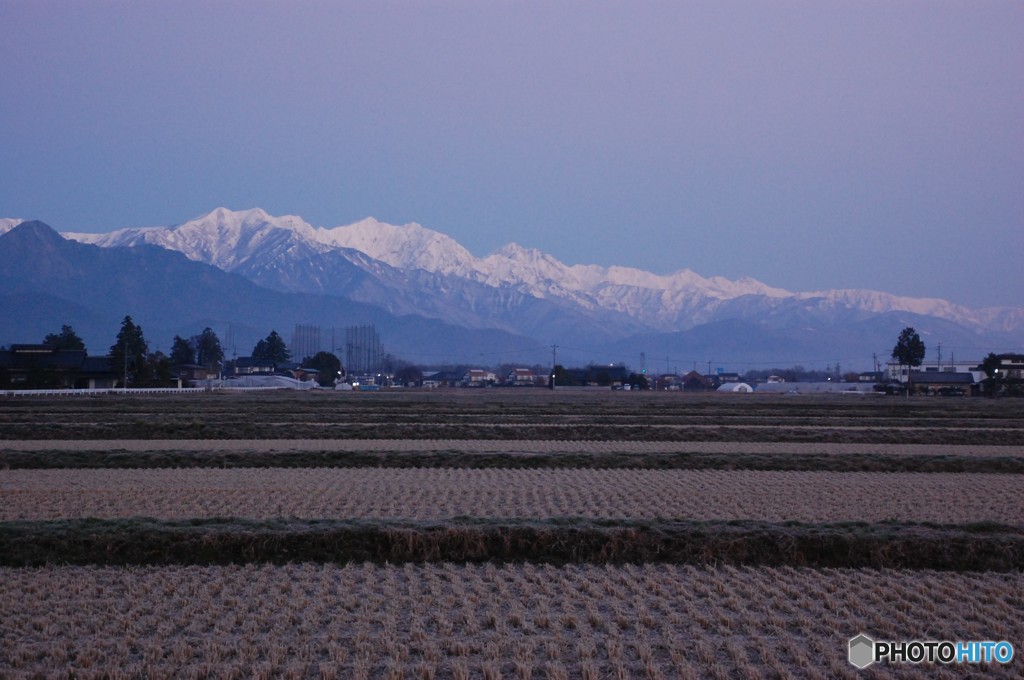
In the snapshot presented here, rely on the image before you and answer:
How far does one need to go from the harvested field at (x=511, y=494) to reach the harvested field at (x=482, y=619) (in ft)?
10.2

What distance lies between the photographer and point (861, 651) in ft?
25.3

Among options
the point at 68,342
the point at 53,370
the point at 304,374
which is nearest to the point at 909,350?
the point at 304,374

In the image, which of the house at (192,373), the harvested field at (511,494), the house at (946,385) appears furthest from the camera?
the house at (192,373)

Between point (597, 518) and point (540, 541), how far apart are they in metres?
1.55

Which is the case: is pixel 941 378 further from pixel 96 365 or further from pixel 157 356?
pixel 157 356

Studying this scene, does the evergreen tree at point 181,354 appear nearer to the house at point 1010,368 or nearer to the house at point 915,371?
the house at point 915,371

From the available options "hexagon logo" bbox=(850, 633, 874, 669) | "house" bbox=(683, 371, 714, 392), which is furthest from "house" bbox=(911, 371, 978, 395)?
"hexagon logo" bbox=(850, 633, 874, 669)

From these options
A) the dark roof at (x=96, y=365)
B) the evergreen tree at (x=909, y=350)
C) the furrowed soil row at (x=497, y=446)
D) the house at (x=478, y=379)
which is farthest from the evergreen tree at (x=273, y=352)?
the furrowed soil row at (x=497, y=446)

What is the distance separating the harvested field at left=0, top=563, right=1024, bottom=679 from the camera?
24.2 ft

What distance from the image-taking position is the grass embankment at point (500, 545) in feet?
35.9

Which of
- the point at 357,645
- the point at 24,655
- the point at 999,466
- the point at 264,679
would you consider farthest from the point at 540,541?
the point at 999,466

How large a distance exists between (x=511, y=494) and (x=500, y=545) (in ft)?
15.2

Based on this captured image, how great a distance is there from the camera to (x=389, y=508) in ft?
46.6

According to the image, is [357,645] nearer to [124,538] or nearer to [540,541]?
[540,541]
